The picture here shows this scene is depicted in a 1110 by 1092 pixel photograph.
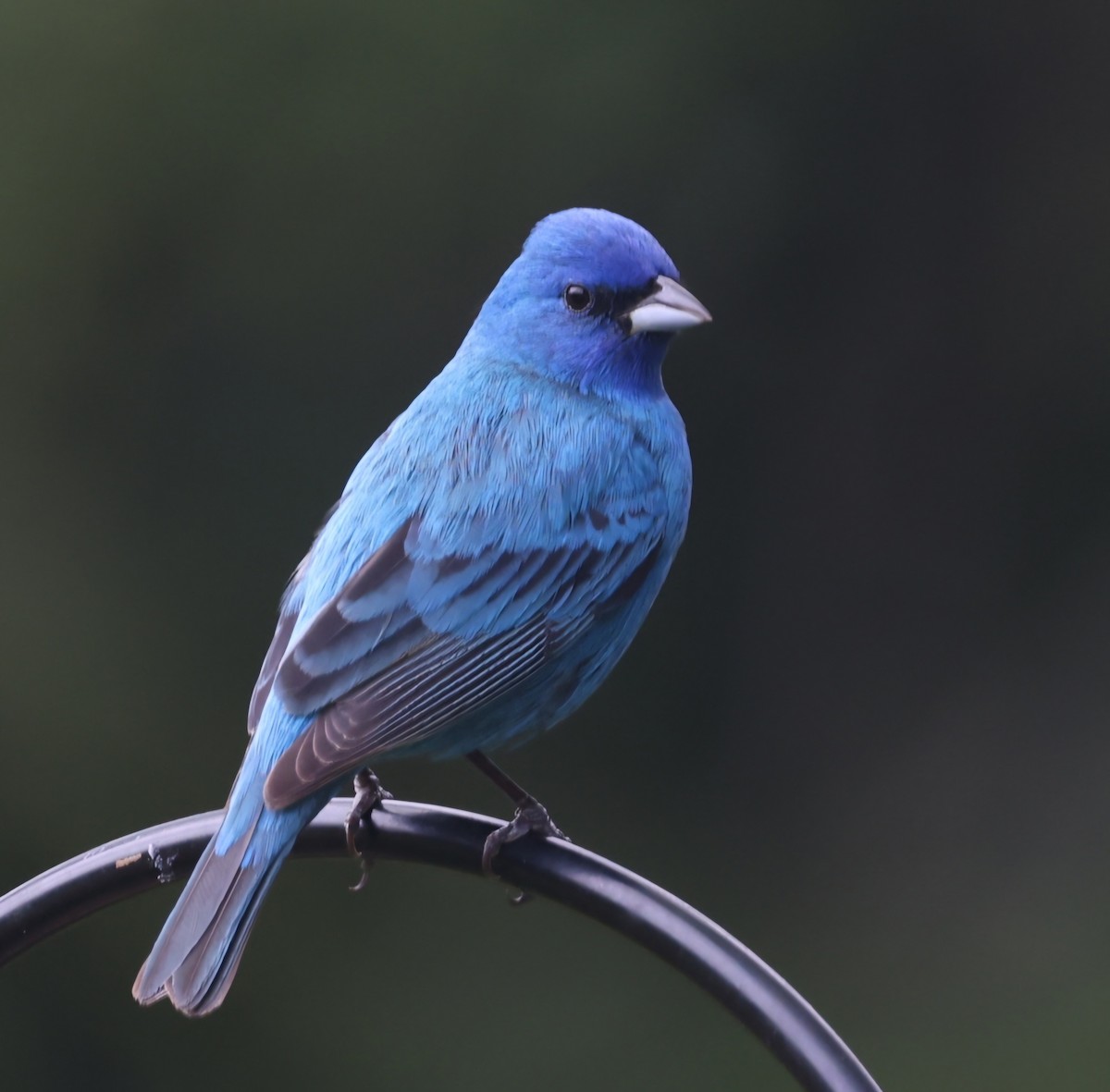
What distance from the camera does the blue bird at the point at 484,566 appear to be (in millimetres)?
2332

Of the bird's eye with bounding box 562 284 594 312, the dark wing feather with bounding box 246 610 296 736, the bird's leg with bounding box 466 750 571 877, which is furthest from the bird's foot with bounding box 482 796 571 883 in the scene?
the bird's eye with bounding box 562 284 594 312

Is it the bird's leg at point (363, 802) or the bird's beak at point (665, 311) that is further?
the bird's beak at point (665, 311)

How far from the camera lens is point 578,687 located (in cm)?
293

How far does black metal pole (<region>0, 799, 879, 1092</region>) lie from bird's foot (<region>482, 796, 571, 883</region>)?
1 cm

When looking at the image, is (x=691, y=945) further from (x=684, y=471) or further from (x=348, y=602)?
(x=684, y=471)

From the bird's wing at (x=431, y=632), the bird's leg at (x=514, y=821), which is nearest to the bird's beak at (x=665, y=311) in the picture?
the bird's wing at (x=431, y=632)

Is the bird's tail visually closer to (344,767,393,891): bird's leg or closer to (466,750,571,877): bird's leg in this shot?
(344,767,393,891): bird's leg

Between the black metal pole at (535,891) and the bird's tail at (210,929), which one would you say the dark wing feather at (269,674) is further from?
the bird's tail at (210,929)

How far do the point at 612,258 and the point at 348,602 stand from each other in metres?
0.85

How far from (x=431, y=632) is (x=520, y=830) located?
39cm

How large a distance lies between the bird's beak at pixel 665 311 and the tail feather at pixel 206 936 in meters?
1.23

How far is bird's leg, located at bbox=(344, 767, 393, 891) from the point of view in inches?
98.0

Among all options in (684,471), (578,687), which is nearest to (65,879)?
(578,687)

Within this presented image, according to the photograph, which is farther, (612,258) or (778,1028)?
(612,258)
